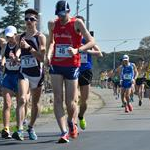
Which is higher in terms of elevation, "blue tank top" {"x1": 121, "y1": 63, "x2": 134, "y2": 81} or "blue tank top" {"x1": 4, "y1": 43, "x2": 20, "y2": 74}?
"blue tank top" {"x1": 4, "y1": 43, "x2": 20, "y2": 74}

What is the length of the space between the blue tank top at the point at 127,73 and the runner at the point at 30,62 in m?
10.7

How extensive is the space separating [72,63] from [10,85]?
5.68 ft

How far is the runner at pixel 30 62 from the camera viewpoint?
35.0 feet

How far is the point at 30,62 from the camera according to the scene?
426 inches

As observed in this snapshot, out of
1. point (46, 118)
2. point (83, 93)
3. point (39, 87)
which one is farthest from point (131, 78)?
point (39, 87)

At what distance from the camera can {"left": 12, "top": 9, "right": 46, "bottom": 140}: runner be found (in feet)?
35.0

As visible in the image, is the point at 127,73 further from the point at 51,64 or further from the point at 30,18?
the point at 51,64

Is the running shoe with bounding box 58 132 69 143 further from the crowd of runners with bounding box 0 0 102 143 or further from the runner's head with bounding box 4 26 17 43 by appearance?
the runner's head with bounding box 4 26 17 43

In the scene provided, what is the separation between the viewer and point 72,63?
406 inches

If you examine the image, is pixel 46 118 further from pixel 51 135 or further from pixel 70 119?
pixel 70 119

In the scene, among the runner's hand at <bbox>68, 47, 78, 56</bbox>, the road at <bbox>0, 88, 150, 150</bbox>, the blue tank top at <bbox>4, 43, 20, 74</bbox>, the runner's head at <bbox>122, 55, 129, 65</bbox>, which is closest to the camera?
the road at <bbox>0, 88, 150, 150</bbox>

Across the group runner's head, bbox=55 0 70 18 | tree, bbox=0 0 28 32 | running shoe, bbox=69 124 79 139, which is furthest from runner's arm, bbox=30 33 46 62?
tree, bbox=0 0 28 32

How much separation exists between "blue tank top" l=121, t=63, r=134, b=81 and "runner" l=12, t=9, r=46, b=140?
10.7 m

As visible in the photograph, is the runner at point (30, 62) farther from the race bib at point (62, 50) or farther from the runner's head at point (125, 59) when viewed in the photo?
the runner's head at point (125, 59)
